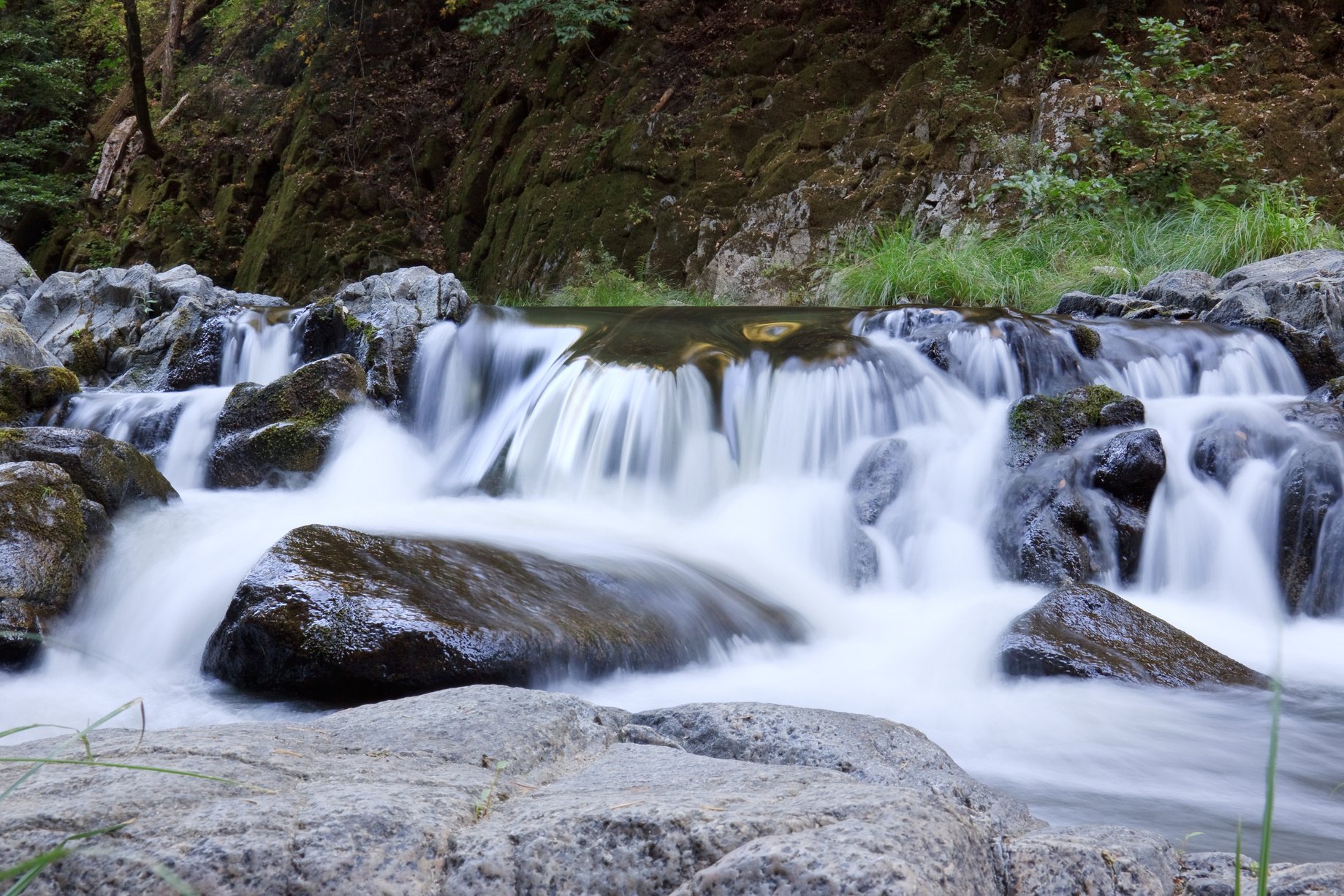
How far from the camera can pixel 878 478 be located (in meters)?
5.95

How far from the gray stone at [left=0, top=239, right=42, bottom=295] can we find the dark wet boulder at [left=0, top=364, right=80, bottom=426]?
5190 millimetres

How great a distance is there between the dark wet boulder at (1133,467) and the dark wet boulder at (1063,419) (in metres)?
0.39

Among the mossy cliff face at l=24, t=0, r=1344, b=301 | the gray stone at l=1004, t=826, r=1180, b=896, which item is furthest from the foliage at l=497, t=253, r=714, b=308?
the gray stone at l=1004, t=826, r=1180, b=896

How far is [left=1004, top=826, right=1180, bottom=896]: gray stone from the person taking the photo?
147 cm

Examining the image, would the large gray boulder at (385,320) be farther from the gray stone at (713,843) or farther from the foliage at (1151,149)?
the gray stone at (713,843)

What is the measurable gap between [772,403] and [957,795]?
4.62 m

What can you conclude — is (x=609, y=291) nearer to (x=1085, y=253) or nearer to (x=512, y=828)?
(x=1085, y=253)

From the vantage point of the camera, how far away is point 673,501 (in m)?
6.13

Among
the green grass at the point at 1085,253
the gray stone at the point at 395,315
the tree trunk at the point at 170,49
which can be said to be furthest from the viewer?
the tree trunk at the point at 170,49

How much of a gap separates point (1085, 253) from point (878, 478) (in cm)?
479

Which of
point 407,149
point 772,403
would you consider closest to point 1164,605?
point 772,403

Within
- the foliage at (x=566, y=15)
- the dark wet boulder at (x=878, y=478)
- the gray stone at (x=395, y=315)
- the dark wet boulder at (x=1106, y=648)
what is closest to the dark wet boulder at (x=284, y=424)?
the gray stone at (x=395, y=315)

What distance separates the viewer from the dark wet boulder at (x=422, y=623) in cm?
335

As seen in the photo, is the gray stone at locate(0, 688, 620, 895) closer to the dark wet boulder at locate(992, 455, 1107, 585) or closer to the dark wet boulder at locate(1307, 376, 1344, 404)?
the dark wet boulder at locate(992, 455, 1107, 585)
